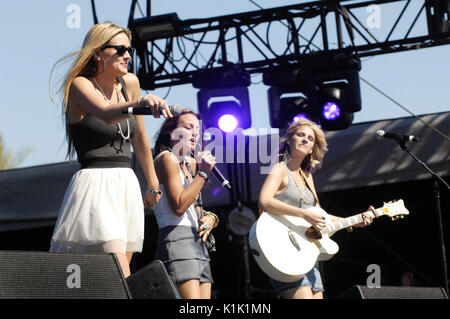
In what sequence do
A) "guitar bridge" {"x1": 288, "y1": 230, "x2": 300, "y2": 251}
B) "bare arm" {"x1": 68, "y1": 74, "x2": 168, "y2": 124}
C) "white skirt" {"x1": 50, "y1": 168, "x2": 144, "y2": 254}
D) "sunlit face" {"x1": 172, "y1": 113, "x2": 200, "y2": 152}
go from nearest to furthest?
"bare arm" {"x1": 68, "y1": 74, "x2": 168, "y2": 124}
"white skirt" {"x1": 50, "y1": 168, "x2": 144, "y2": 254}
"sunlit face" {"x1": 172, "y1": 113, "x2": 200, "y2": 152}
"guitar bridge" {"x1": 288, "y1": 230, "x2": 300, "y2": 251}

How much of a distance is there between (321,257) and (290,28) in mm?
3442

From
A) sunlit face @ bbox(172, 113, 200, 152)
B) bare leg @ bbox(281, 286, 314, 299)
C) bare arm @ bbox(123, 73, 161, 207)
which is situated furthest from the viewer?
bare leg @ bbox(281, 286, 314, 299)

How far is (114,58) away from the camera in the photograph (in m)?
3.23

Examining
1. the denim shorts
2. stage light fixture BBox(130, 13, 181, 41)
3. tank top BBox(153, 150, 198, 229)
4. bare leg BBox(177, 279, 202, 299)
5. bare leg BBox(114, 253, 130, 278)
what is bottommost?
bare leg BBox(114, 253, 130, 278)

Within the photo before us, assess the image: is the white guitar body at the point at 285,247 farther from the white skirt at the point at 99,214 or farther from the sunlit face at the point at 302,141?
the white skirt at the point at 99,214

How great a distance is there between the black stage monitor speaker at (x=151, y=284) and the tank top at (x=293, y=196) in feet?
7.67

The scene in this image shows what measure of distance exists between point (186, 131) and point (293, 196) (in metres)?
1.11

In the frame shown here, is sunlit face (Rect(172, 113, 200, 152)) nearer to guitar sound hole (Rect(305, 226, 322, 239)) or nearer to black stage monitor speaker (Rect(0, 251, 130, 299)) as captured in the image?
guitar sound hole (Rect(305, 226, 322, 239))

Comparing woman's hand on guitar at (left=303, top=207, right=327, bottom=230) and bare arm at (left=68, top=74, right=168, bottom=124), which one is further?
woman's hand on guitar at (left=303, top=207, right=327, bottom=230)

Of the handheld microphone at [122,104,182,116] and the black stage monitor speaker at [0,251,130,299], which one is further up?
the handheld microphone at [122,104,182,116]

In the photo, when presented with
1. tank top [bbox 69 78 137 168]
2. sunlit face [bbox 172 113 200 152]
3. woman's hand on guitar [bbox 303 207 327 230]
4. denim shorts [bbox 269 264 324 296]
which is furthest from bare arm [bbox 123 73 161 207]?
woman's hand on guitar [bbox 303 207 327 230]

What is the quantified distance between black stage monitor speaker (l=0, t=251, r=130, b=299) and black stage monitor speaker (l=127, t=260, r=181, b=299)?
0.13 metres

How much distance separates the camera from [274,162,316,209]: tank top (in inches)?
193
